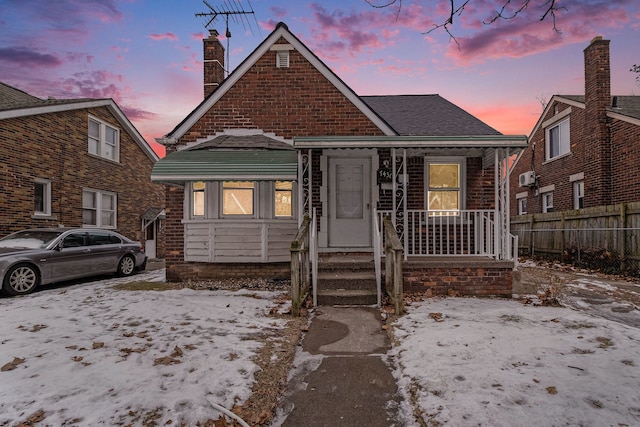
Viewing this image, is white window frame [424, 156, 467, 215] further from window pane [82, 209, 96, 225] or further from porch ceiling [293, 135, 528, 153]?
window pane [82, 209, 96, 225]

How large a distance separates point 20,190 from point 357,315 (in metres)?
11.9

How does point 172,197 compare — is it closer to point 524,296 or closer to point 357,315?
point 357,315

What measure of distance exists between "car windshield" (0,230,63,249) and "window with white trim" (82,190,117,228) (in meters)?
5.81

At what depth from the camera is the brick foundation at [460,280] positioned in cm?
728

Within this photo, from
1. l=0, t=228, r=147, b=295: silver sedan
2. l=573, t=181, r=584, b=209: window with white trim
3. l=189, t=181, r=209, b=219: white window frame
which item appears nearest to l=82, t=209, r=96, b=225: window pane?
l=0, t=228, r=147, b=295: silver sedan

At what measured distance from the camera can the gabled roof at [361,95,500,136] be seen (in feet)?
30.9

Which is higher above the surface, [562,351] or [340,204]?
[340,204]

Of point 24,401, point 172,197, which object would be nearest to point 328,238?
point 172,197

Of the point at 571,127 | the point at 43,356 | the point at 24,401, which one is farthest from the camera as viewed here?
the point at 571,127

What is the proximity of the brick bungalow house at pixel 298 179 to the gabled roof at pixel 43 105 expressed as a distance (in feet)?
20.2

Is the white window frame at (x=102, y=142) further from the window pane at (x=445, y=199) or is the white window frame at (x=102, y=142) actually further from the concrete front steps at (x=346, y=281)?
the window pane at (x=445, y=199)

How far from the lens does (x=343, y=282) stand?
7090 millimetres

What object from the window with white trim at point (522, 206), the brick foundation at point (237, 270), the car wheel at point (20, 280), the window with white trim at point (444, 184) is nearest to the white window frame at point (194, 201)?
the brick foundation at point (237, 270)

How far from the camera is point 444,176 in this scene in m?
9.44
